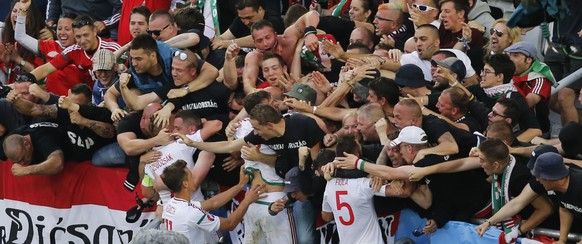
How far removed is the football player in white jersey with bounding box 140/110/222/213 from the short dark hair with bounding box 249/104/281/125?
1052 millimetres

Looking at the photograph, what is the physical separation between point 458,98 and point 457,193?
113 centimetres

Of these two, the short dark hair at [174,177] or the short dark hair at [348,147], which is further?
the short dark hair at [174,177]

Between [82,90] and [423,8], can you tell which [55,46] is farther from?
[423,8]

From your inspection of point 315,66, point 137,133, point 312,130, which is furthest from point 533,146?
point 137,133

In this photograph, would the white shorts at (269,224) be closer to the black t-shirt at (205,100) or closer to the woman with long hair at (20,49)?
the black t-shirt at (205,100)

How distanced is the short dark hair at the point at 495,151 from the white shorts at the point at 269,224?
259 centimetres

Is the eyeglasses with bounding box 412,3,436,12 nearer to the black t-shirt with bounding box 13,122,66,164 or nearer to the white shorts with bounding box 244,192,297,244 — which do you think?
the white shorts with bounding box 244,192,297,244

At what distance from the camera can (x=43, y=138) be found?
49.4 ft

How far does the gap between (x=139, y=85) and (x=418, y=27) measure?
316 cm

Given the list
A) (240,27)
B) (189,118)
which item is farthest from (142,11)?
(189,118)

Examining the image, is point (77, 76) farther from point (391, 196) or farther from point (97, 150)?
point (391, 196)

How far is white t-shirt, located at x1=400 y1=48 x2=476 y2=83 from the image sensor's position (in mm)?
13727

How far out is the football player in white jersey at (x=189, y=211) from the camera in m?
12.3

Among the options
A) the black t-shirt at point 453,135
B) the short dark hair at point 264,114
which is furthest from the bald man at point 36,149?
the black t-shirt at point 453,135
